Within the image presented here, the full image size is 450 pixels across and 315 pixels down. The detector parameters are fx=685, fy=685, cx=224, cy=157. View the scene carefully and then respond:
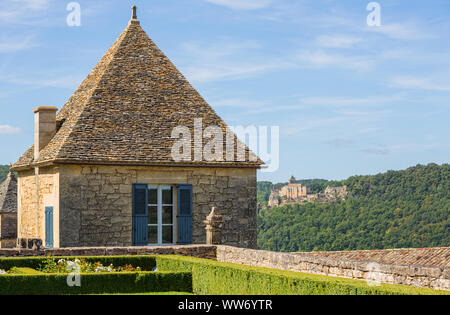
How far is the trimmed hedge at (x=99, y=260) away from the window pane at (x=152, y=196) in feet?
11.1

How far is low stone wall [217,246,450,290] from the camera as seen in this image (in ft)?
37.7

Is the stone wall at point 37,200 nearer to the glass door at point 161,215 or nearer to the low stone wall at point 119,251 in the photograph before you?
the low stone wall at point 119,251

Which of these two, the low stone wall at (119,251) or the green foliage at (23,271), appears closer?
the green foliage at (23,271)

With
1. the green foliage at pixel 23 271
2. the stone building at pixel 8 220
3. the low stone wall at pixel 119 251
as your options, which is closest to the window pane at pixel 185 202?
the low stone wall at pixel 119 251

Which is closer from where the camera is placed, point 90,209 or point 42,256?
point 42,256

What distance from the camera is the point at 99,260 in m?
18.0

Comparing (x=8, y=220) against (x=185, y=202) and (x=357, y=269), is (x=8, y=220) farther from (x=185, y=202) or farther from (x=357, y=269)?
(x=357, y=269)

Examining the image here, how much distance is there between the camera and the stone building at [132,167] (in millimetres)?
20766

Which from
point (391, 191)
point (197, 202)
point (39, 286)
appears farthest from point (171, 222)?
point (391, 191)

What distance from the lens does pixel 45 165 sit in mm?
21516

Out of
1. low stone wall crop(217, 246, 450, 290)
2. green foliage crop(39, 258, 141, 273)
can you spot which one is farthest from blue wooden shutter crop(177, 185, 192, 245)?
green foliage crop(39, 258, 141, 273)

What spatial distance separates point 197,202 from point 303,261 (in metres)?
7.67

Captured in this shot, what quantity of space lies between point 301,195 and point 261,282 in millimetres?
76771

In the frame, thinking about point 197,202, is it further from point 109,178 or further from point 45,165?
point 45,165
